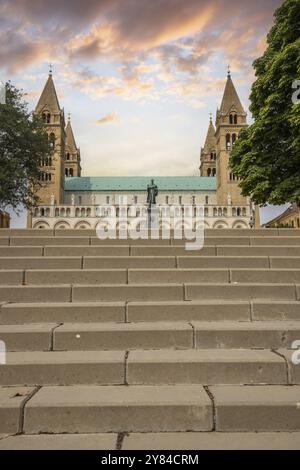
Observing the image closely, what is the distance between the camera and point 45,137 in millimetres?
23391

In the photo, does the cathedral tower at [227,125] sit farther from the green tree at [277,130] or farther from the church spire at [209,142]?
the green tree at [277,130]

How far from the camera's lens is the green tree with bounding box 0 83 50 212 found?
21.2 metres

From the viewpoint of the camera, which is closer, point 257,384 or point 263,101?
point 257,384

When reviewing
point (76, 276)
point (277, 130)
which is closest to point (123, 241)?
point (76, 276)

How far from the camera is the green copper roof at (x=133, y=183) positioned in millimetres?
87625

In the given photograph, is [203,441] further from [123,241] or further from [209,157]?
[209,157]

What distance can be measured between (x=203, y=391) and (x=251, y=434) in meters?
0.54

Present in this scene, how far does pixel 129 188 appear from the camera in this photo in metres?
88.9

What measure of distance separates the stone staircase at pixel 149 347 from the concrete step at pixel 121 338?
12mm

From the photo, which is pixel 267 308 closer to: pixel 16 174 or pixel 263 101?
pixel 263 101

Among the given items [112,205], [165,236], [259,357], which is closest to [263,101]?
[165,236]

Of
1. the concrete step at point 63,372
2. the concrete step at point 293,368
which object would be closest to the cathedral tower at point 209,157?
the concrete step at point 293,368

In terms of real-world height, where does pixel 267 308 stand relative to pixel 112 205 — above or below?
below
